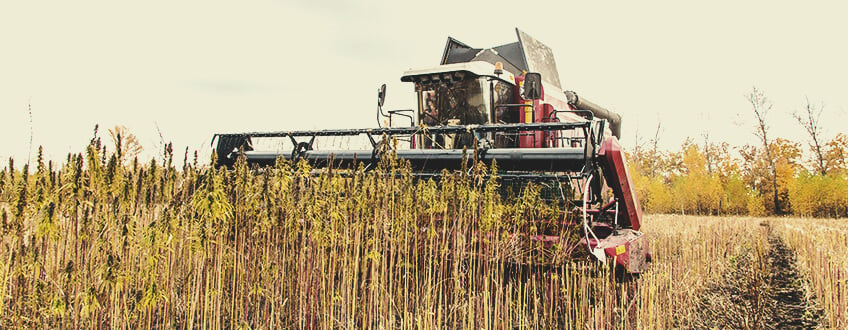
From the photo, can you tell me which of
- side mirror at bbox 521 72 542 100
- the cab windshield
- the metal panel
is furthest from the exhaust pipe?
side mirror at bbox 521 72 542 100

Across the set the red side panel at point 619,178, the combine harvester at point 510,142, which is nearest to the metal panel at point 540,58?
the combine harvester at point 510,142

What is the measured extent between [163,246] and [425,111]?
4.38m

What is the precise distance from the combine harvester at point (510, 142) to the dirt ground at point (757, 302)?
2.33 ft

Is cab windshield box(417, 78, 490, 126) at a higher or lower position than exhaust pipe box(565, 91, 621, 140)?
lower

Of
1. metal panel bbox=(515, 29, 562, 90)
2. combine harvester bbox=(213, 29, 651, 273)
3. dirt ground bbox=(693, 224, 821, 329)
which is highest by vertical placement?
metal panel bbox=(515, 29, 562, 90)

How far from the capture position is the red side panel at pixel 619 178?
11.7ft

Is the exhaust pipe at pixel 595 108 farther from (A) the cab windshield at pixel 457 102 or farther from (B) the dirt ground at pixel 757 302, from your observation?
(B) the dirt ground at pixel 757 302

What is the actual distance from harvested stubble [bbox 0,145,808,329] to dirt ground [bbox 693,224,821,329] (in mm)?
517

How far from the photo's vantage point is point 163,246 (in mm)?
1951

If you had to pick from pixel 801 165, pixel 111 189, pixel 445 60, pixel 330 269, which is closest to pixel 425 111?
pixel 445 60

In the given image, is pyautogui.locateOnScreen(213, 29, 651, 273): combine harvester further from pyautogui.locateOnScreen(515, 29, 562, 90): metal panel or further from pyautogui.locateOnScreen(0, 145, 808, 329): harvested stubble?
pyautogui.locateOnScreen(0, 145, 808, 329): harvested stubble

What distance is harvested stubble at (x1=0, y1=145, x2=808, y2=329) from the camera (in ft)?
6.57

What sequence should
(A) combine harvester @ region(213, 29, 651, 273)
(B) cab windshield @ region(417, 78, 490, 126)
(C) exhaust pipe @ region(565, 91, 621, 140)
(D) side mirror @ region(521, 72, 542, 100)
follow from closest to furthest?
(A) combine harvester @ region(213, 29, 651, 273), (D) side mirror @ region(521, 72, 542, 100), (B) cab windshield @ region(417, 78, 490, 126), (C) exhaust pipe @ region(565, 91, 621, 140)

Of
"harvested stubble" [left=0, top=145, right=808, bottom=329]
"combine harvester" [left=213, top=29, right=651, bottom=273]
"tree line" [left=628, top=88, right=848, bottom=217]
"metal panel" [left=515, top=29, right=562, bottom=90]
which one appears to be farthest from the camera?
"tree line" [left=628, top=88, right=848, bottom=217]
